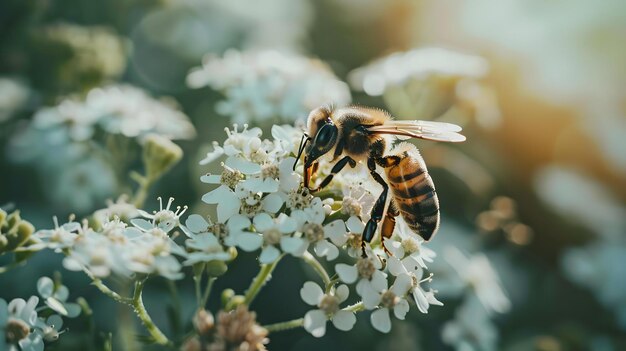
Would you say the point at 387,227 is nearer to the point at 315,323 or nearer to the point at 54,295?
the point at 315,323

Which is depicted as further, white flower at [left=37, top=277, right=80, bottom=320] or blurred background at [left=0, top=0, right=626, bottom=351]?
blurred background at [left=0, top=0, right=626, bottom=351]

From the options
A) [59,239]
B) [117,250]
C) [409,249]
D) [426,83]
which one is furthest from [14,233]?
[426,83]

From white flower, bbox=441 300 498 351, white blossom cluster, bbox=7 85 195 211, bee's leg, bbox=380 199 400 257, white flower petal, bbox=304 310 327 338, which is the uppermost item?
bee's leg, bbox=380 199 400 257

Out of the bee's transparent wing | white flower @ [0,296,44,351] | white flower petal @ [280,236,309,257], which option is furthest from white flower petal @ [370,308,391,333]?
white flower @ [0,296,44,351]

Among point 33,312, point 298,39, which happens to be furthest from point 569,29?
point 33,312

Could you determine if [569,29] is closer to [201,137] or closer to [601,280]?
[601,280]

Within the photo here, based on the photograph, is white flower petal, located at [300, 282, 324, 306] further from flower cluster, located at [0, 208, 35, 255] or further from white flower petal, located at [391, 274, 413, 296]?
flower cluster, located at [0, 208, 35, 255]
